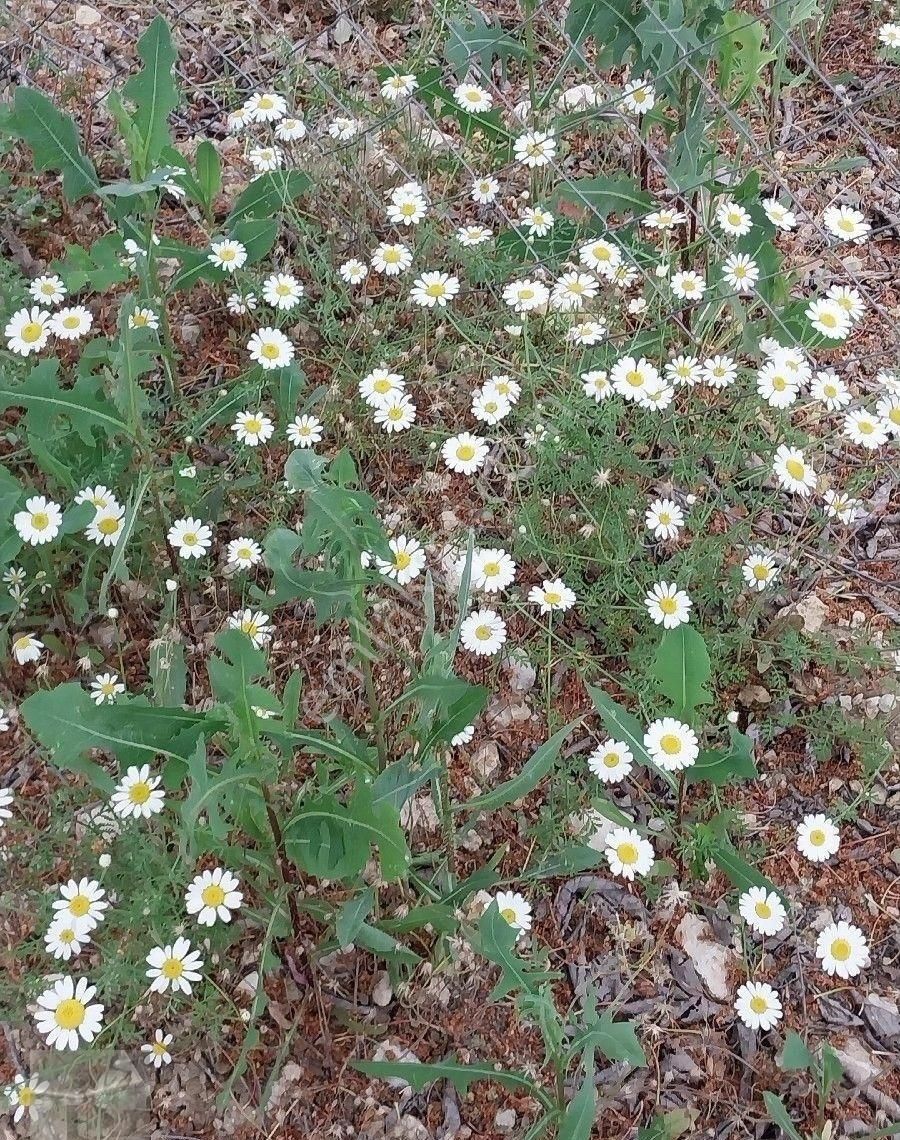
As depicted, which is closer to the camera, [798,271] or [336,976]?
[336,976]

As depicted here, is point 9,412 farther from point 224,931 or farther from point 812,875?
point 812,875

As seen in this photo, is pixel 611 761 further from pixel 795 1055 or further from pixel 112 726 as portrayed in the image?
pixel 112 726

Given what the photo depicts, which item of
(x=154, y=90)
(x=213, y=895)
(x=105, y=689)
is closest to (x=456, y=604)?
(x=105, y=689)

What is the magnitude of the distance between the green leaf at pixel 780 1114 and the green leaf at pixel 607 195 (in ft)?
7.26

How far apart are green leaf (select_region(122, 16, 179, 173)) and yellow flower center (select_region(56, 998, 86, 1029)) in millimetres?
1985

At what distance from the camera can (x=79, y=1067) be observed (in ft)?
6.24

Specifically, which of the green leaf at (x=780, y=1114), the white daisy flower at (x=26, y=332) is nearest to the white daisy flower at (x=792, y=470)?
the green leaf at (x=780, y=1114)

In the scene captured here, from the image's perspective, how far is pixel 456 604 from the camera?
2.52 meters

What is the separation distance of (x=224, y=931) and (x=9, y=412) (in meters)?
1.64

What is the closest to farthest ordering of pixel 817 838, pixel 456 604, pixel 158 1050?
1. pixel 158 1050
2. pixel 817 838
3. pixel 456 604

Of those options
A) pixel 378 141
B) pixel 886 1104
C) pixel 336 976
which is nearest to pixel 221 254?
pixel 378 141

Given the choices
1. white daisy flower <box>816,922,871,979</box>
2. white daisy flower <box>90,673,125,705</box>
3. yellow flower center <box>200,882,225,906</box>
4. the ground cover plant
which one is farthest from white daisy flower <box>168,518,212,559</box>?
white daisy flower <box>816,922,871,979</box>

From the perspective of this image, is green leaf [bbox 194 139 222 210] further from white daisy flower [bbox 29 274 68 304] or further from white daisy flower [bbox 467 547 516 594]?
white daisy flower [bbox 467 547 516 594]

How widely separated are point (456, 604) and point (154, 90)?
1.57 meters
